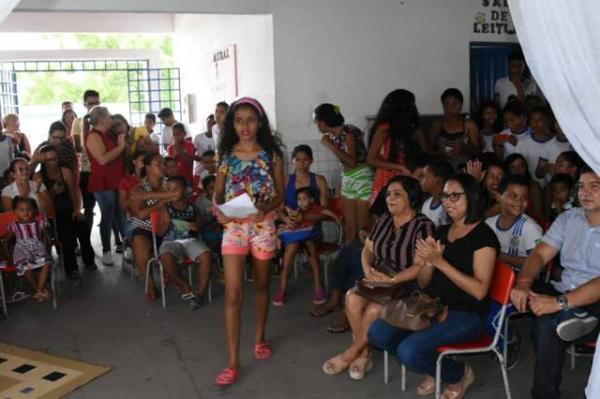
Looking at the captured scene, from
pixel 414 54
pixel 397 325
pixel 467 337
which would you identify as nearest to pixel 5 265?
pixel 397 325

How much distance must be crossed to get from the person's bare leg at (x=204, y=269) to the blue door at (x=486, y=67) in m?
3.63

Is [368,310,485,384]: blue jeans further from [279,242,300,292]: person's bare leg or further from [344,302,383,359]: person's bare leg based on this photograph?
[279,242,300,292]: person's bare leg

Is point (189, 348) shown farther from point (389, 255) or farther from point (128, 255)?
point (128, 255)

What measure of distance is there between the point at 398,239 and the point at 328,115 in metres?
2.17

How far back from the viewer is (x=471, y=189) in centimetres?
325

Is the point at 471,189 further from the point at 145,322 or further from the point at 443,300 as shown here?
the point at 145,322

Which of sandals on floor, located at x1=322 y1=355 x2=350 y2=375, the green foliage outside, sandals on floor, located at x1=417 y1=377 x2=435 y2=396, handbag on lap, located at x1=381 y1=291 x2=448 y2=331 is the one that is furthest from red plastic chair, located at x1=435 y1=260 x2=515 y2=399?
the green foliage outside

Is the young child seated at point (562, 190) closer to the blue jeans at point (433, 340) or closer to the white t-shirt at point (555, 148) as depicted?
the white t-shirt at point (555, 148)

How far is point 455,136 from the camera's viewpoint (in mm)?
5695

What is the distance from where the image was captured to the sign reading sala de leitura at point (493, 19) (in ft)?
22.9

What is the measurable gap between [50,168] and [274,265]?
2249mm

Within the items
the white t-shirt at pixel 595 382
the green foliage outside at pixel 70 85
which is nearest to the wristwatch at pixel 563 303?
the white t-shirt at pixel 595 382

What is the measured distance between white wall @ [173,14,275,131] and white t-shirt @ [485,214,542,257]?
290cm

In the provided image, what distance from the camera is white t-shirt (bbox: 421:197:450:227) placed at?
438 centimetres
